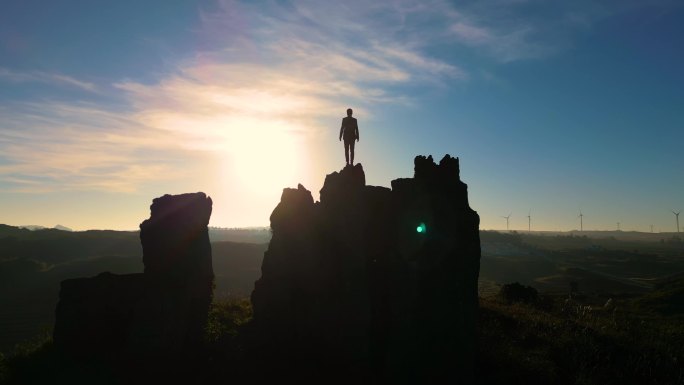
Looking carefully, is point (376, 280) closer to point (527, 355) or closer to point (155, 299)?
point (527, 355)

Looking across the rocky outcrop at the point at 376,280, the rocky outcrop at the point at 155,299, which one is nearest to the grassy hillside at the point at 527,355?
the rocky outcrop at the point at 155,299

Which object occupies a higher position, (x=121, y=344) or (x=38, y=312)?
(x=121, y=344)

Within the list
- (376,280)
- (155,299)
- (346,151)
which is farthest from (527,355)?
(155,299)

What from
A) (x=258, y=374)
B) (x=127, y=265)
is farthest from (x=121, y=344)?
(x=127, y=265)

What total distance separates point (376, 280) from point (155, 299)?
10.5 m

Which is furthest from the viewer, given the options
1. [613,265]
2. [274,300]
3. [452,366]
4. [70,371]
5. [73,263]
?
[613,265]

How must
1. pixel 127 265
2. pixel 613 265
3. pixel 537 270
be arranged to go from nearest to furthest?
pixel 127 265, pixel 537 270, pixel 613 265

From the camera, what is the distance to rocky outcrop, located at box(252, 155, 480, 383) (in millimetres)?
19484

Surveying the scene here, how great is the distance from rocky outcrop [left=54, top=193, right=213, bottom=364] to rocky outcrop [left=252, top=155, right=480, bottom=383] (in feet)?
10.8

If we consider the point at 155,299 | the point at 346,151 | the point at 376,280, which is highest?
the point at 346,151

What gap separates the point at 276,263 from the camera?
22.9m

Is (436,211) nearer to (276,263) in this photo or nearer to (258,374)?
(276,263)

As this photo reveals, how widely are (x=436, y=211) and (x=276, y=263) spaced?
28.0ft

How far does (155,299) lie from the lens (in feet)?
69.3
